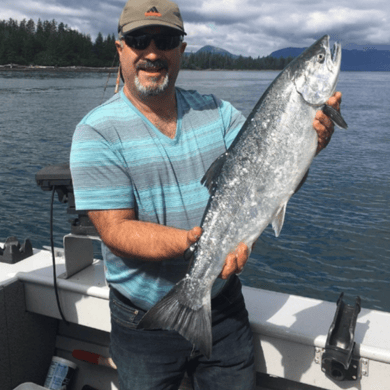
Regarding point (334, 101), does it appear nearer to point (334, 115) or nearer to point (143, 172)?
point (334, 115)

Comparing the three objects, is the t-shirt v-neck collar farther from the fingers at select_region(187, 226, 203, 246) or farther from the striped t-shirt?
the fingers at select_region(187, 226, 203, 246)

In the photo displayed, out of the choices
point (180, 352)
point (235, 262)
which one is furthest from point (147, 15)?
point (180, 352)

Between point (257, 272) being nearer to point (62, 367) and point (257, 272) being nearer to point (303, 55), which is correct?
point (62, 367)

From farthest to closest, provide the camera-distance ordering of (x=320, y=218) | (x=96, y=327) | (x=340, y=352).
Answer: (x=320, y=218), (x=96, y=327), (x=340, y=352)

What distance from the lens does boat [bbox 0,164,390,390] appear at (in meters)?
2.87

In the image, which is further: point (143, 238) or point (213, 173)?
point (213, 173)

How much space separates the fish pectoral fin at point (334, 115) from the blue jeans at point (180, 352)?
1119 millimetres

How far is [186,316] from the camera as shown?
242cm

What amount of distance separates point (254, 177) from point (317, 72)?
0.65 meters

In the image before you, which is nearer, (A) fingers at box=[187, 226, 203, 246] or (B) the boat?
Answer: (A) fingers at box=[187, 226, 203, 246]

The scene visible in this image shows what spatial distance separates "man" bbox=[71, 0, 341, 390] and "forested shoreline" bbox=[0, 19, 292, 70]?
4503 inches

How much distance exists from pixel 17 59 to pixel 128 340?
425 ft

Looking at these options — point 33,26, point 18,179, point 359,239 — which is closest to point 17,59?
point 33,26

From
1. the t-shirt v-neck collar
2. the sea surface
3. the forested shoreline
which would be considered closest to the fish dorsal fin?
the t-shirt v-neck collar
